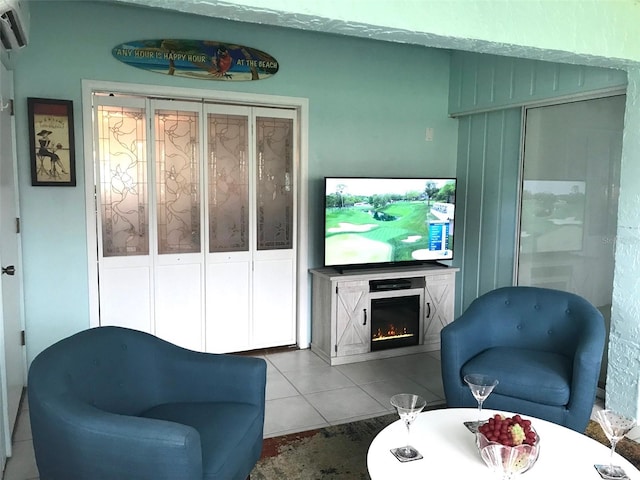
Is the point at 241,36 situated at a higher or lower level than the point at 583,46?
higher

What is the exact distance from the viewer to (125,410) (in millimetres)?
2311

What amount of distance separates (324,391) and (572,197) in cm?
233

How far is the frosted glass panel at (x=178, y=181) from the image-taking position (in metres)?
4.07

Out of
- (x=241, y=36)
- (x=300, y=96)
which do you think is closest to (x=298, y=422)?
(x=300, y=96)

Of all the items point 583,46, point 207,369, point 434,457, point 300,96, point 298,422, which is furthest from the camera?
point 300,96

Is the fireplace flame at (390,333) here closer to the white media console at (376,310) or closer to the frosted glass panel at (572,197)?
the white media console at (376,310)

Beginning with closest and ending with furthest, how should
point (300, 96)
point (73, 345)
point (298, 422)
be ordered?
point (73, 345) → point (298, 422) → point (300, 96)

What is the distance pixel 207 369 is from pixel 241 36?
279cm

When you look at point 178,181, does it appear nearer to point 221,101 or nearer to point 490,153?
point 221,101

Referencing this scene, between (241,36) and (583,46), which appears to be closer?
(583,46)

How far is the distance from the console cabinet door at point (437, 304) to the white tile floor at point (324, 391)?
7.5 inches

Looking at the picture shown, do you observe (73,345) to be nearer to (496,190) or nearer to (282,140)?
(282,140)

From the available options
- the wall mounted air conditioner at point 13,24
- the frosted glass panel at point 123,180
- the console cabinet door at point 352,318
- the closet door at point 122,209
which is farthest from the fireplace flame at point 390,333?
the wall mounted air conditioner at point 13,24

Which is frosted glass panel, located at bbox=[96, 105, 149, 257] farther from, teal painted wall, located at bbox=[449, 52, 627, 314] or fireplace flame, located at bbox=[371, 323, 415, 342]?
teal painted wall, located at bbox=[449, 52, 627, 314]
